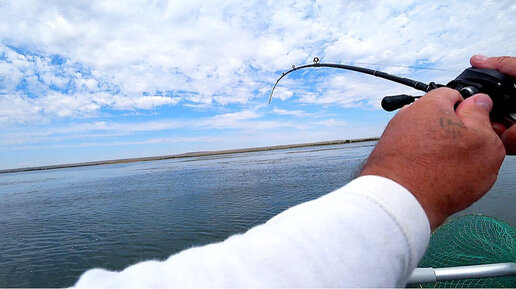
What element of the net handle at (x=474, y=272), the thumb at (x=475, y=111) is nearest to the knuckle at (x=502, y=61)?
the thumb at (x=475, y=111)

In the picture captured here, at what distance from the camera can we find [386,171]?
3.49 feet

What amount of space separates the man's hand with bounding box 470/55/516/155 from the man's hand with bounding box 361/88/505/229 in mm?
340

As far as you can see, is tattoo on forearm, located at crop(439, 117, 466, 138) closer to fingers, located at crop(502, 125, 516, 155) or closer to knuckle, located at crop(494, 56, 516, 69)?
fingers, located at crop(502, 125, 516, 155)

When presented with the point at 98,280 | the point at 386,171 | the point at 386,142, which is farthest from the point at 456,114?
the point at 98,280

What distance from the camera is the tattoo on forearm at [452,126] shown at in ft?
3.74

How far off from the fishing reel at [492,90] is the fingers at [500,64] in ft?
0.12

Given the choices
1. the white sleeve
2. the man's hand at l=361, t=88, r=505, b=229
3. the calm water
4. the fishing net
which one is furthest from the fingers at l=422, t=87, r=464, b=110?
the calm water

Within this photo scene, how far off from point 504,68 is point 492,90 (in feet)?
0.61

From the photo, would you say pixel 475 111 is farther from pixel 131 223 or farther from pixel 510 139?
pixel 131 223

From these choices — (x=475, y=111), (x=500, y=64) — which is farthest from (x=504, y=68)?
(x=475, y=111)

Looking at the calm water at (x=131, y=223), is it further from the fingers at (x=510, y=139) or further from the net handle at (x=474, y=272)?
the fingers at (x=510, y=139)

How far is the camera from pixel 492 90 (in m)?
1.65

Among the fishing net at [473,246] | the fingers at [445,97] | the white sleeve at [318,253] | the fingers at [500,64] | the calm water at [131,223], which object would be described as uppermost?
the fingers at [500,64]

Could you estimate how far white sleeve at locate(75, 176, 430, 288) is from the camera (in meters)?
0.80
